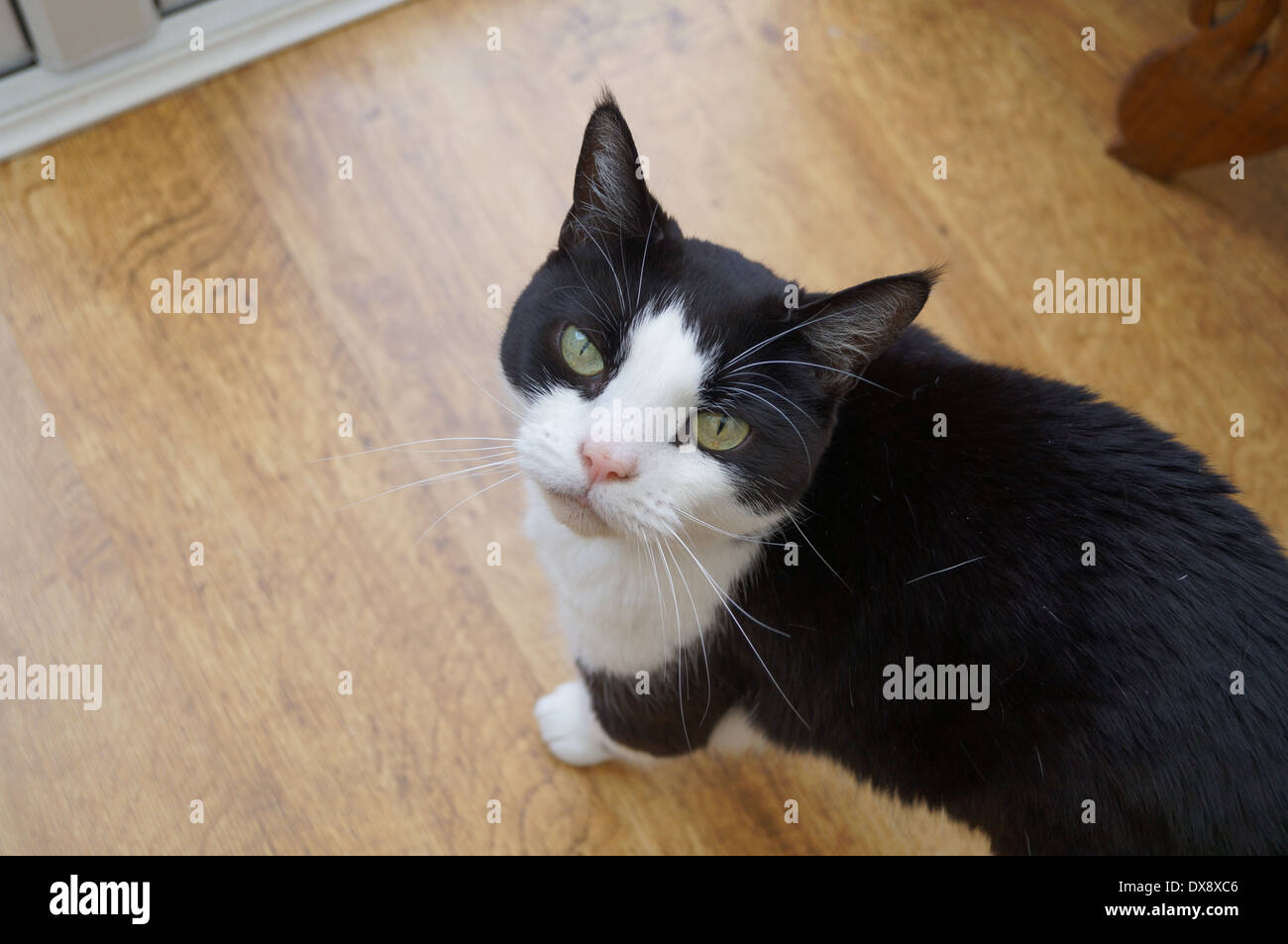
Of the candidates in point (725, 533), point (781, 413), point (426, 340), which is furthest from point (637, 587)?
point (426, 340)

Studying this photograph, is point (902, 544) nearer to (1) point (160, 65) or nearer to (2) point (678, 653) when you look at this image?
(2) point (678, 653)

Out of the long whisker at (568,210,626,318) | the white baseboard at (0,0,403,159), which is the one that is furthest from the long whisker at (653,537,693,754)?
the white baseboard at (0,0,403,159)

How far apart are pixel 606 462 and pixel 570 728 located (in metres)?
0.62

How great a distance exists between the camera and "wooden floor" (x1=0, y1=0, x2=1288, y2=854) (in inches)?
61.0

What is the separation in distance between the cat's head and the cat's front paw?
0.46 metres

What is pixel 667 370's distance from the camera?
1.08m

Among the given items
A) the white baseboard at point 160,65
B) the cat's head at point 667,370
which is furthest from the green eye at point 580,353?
the white baseboard at point 160,65

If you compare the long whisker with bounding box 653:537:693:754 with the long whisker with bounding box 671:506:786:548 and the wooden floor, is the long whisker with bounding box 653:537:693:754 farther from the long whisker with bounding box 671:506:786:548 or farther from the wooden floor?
the wooden floor

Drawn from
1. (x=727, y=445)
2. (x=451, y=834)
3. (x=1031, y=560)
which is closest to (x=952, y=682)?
(x=1031, y=560)

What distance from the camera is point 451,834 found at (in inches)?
60.2

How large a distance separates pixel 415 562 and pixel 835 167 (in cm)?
102

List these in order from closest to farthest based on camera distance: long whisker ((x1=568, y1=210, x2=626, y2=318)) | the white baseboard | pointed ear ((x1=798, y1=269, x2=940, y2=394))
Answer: pointed ear ((x1=798, y1=269, x2=940, y2=394))
long whisker ((x1=568, y1=210, x2=626, y2=318))
the white baseboard

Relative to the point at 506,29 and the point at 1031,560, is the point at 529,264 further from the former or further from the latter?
the point at 1031,560
